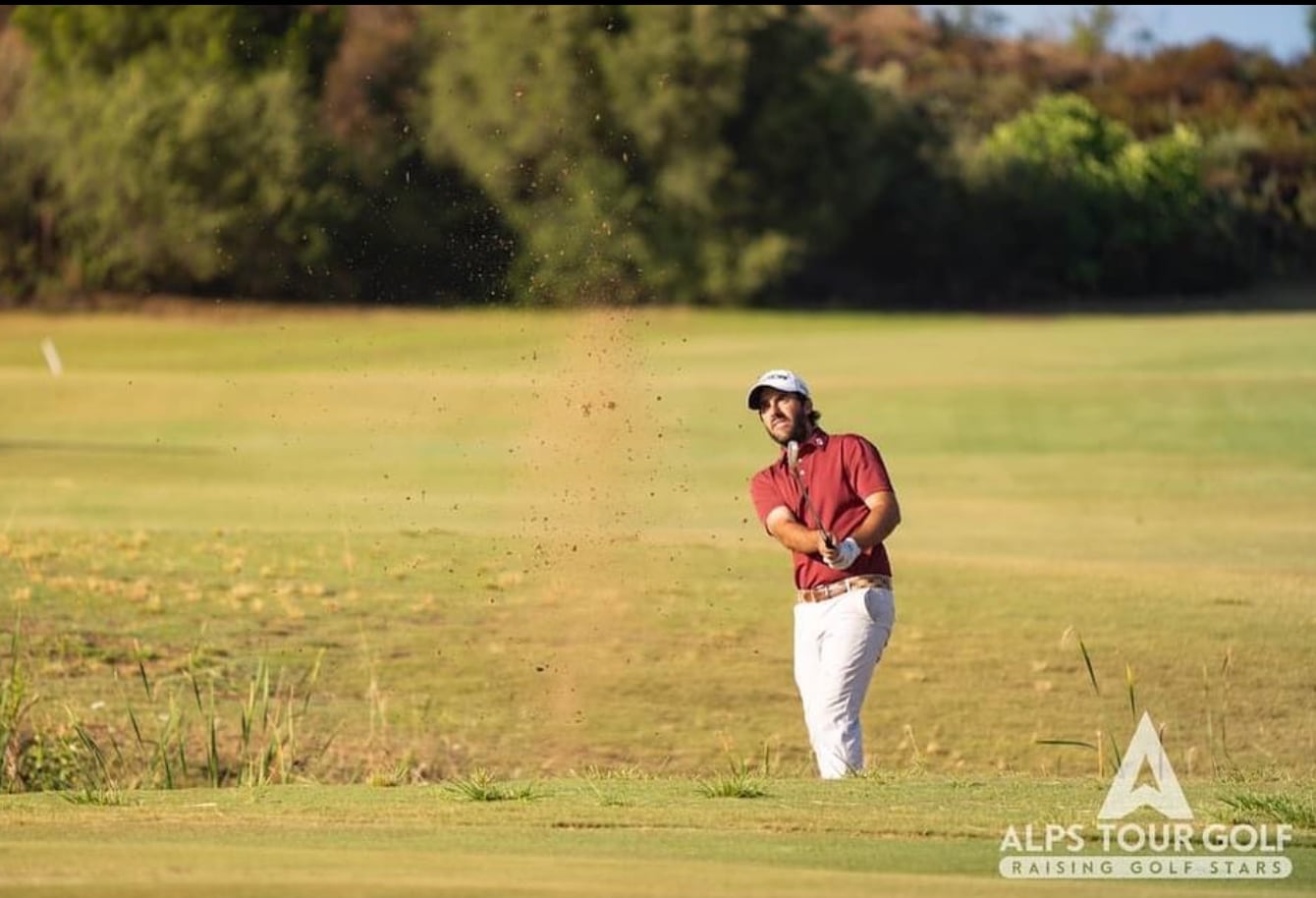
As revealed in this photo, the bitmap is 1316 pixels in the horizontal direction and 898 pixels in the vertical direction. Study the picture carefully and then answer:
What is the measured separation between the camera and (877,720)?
1544 centimetres

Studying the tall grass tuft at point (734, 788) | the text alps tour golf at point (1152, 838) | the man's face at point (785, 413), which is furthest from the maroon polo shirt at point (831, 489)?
the text alps tour golf at point (1152, 838)

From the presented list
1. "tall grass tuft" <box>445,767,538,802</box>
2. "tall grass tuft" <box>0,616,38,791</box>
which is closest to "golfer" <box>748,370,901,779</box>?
"tall grass tuft" <box>445,767,538,802</box>

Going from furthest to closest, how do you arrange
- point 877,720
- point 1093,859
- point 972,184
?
1. point 972,184
2. point 877,720
3. point 1093,859

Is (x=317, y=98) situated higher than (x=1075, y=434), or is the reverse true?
(x=317, y=98)

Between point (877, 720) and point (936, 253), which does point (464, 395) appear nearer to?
point (877, 720)

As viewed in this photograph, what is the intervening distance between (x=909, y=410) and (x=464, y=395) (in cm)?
727

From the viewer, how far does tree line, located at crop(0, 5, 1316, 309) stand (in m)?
68.3

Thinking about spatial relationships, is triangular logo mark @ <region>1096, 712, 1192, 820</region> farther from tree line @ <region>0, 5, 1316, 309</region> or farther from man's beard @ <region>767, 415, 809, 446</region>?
tree line @ <region>0, 5, 1316, 309</region>

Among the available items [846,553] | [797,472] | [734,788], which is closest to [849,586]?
[846,553]

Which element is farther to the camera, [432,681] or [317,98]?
[317,98]

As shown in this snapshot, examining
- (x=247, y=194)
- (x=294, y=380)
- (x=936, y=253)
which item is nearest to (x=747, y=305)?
(x=936, y=253)

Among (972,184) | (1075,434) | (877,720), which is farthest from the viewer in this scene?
(972,184)

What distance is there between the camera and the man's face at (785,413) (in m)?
10.4

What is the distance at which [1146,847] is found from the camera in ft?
26.1
